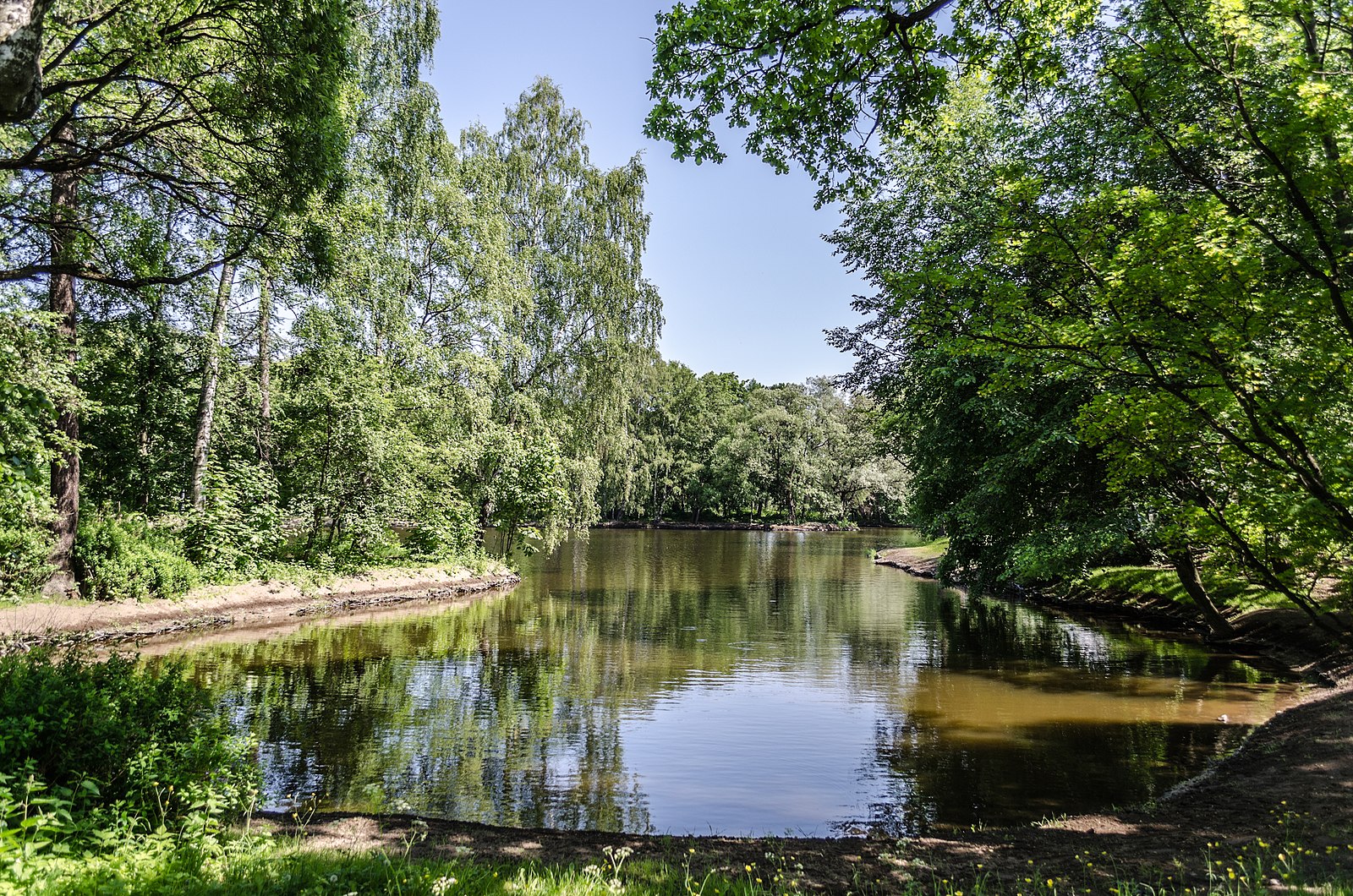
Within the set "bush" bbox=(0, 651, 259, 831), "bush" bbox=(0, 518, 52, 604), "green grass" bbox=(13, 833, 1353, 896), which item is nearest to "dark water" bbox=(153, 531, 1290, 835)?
"bush" bbox=(0, 651, 259, 831)

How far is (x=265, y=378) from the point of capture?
770 inches

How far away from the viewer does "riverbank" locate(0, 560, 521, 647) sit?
40.0 feet

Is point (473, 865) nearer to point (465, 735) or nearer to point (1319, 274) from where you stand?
point (465, 735)

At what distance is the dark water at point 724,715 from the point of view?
25.9 ft

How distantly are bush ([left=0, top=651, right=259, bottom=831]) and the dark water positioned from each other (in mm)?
1620

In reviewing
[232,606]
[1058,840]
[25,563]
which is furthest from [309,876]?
[232,606]

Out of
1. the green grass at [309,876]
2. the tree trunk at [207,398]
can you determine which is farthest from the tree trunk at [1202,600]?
the tree trunk at [207,398]

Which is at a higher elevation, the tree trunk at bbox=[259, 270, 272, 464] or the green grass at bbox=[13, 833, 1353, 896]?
the tree trunk at bbox=[259, 270, 272, 464]

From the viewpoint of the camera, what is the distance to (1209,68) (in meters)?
6.59

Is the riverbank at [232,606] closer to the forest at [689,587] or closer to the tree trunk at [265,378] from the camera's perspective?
the forest at [689,587]

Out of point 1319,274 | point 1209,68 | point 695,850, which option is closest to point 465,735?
point 695,850

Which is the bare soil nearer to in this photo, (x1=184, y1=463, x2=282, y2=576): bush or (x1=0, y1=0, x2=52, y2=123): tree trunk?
(x1=0, y1=0, x2=52, y2=123): tree trunk

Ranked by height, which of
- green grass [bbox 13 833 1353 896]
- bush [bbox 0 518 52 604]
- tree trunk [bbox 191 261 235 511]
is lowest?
green grass [bbox 13 833 1353 896]

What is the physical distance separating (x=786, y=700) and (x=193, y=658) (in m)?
11.1
